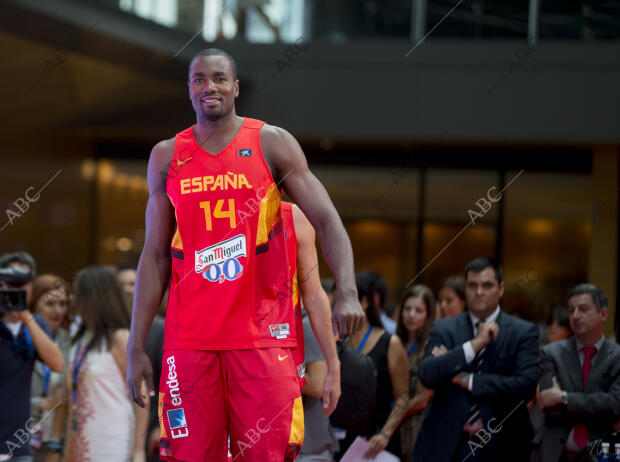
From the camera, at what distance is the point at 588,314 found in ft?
16.5

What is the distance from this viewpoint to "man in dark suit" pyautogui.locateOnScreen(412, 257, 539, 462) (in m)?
4.52

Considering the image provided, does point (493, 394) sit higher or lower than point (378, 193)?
lower

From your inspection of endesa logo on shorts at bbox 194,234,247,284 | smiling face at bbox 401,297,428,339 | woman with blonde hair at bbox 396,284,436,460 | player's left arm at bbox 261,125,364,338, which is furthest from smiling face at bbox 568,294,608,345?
endesa logo on shorts at bbox 194,234,247,284

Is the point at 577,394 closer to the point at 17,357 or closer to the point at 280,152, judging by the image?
the point at 280,152

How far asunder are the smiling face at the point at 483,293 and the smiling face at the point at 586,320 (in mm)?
527

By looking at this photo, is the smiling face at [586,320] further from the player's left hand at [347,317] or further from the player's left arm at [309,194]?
the player's left hand at [347,317]

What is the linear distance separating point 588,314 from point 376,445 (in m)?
1.42

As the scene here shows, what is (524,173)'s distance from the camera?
1138 centimetres

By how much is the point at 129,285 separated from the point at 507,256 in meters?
6.60

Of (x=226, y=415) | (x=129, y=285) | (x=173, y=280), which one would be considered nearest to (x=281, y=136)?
(x=173, y=280)

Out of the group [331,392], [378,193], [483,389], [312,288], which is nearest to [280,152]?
[331,392]

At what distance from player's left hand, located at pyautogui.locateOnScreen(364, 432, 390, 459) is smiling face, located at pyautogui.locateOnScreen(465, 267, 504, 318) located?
0.84 metres

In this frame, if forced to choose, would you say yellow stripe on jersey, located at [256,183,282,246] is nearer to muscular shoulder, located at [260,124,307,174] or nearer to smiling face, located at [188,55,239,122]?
muscular shoulder, located at [260,124,307,174]

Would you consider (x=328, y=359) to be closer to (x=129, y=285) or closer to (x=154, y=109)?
(x=129, y=285)
